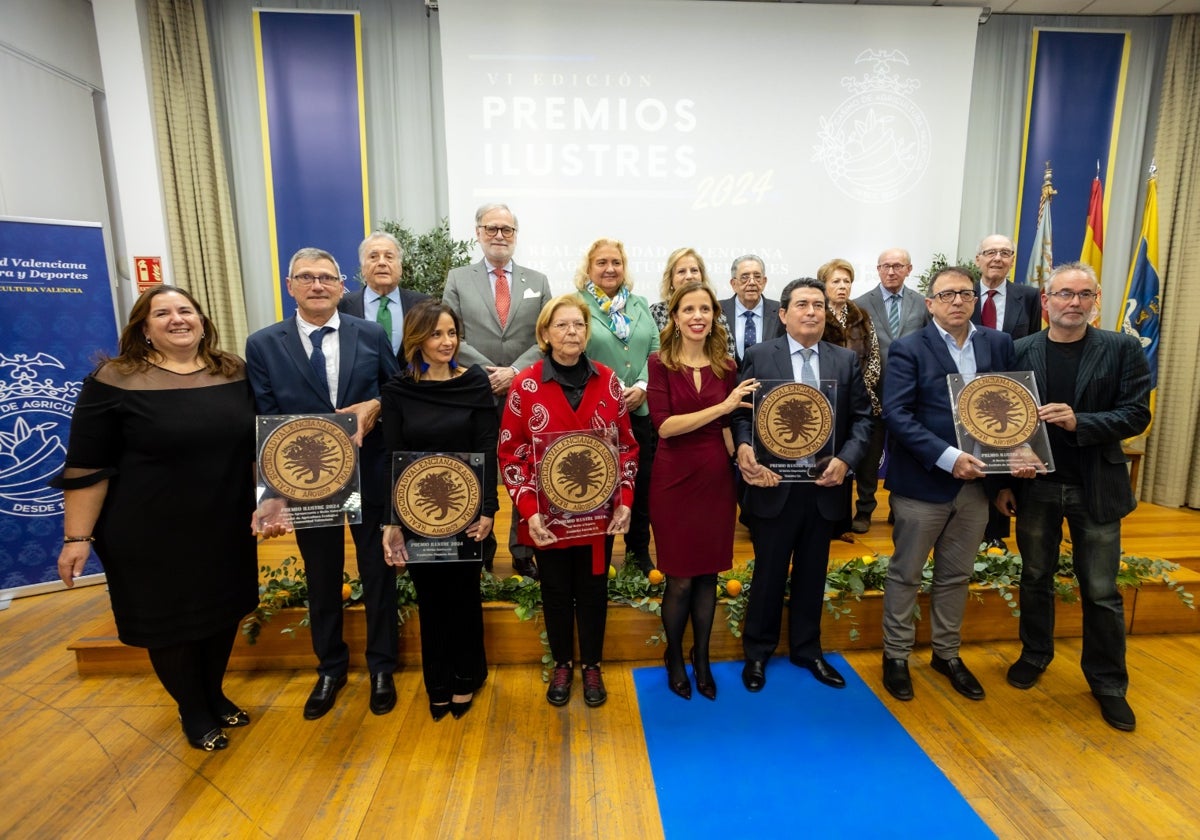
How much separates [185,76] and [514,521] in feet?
15.4

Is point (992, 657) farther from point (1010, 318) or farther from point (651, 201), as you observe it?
point (651, 201)

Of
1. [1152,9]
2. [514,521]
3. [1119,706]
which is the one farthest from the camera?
[1152,9]

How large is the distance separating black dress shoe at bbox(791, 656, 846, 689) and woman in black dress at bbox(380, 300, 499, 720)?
5.05ft

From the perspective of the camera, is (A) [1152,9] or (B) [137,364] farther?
(A) [1152,9]

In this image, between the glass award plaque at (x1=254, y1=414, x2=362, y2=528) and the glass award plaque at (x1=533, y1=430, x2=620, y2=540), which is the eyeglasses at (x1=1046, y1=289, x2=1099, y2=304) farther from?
the glass award plaque at (x1=254, y1=414, x2=362, y2=528)

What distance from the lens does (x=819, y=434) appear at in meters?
2.25

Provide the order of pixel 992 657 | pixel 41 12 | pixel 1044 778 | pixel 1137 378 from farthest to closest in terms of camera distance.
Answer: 1. pixel 41 12
2. pixel 992 657
3. pixel 1137 378
4. pixel 1044 778

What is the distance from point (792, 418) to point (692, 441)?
385 millimetres

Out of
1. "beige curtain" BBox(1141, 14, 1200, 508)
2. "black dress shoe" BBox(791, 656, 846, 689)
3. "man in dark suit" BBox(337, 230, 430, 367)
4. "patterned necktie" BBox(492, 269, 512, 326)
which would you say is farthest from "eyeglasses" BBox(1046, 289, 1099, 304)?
"beige curtain" BBox(1141, 14, 1200, 508)

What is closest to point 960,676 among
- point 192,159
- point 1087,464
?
point 1087,464

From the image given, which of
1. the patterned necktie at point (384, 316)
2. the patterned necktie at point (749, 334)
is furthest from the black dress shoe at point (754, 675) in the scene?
the patterned necktie at point (384, 316)

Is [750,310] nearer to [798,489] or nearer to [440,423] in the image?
[798,489]

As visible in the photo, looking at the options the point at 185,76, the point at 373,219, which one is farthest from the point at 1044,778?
the point at 185,76

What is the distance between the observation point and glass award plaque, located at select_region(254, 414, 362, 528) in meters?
2.01
